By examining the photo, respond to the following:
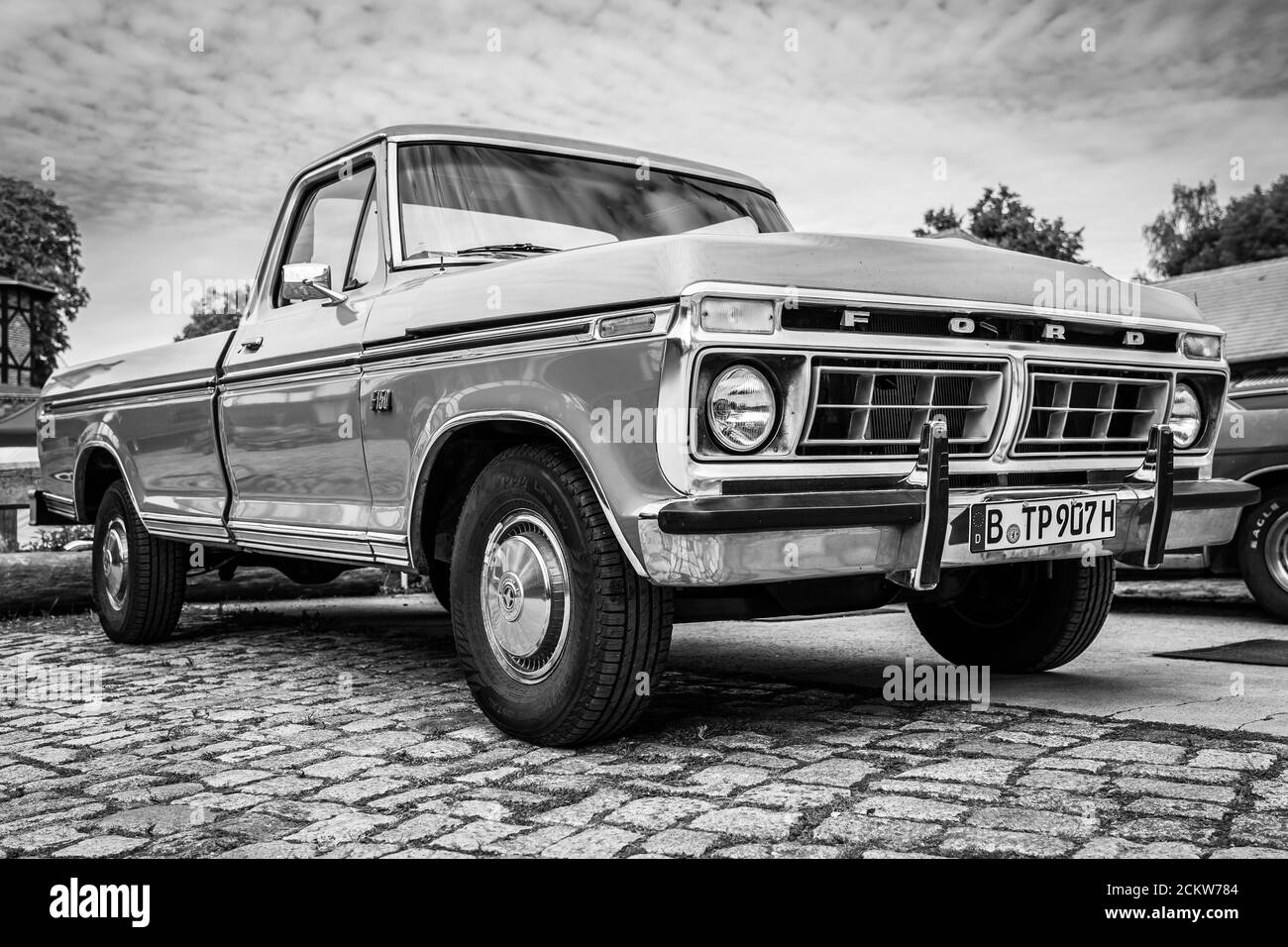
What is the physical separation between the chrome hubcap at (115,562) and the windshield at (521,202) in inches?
115

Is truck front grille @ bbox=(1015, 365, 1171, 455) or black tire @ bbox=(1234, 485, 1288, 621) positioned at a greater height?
truck front grille @ bbox=(1015, 365, 1171, 455)

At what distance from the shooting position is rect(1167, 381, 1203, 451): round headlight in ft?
14.5

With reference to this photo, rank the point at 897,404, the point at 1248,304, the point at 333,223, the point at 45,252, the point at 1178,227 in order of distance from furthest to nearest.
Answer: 1. the point at 1178,227
2. the point at 45,252
3. the point at 1248,304
4. the point at 333,223
5. the point at 897,404

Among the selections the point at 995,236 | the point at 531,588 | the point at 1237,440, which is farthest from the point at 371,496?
the point at 995,236

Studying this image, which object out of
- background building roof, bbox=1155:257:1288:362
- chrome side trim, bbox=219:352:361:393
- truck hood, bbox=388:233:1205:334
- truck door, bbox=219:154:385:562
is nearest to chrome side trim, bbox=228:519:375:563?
truck door, bbox=219:154:385:562

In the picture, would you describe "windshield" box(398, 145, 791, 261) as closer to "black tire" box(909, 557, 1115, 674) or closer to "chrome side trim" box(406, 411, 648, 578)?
"chrome side trim" box(406, 411, 648, 578)

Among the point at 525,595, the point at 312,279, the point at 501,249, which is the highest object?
the point at 501,249

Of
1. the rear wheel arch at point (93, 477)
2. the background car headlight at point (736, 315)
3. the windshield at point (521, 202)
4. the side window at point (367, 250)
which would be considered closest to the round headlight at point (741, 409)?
the background car headlight at point (736, 315)

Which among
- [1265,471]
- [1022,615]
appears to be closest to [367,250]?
[1022,615]

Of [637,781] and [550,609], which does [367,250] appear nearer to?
[550,609]

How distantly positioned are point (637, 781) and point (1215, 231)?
62.8 metres

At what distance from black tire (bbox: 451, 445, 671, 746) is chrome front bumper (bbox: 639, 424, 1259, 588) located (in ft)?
0.95

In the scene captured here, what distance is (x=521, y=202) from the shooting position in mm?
4844
